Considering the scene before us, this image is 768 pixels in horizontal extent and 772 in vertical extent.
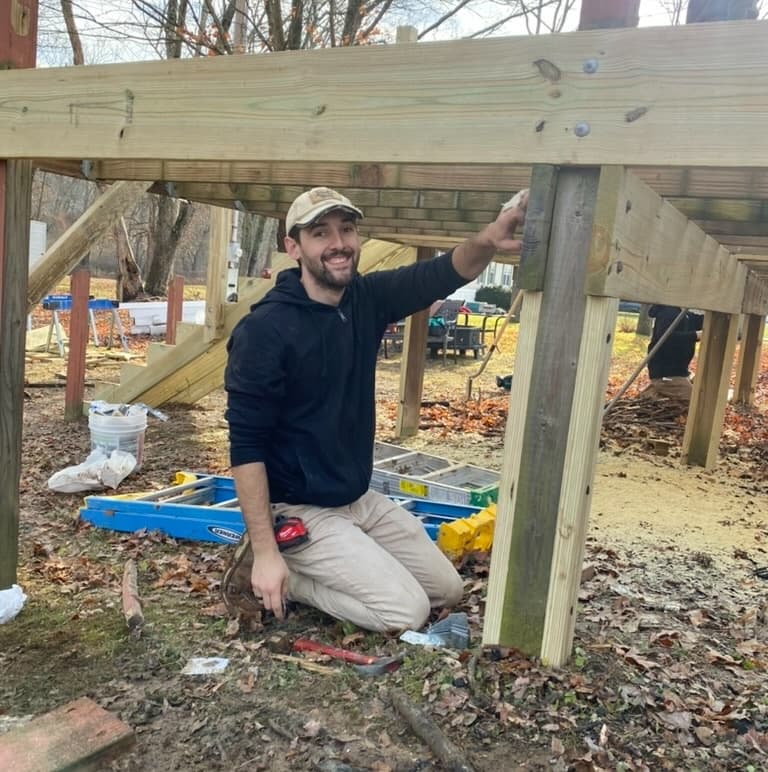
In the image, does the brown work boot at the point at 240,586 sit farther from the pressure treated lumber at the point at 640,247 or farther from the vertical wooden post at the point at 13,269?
the pressure treated lumber at the point at 640,247

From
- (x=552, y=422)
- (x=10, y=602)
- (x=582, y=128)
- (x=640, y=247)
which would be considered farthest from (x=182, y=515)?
(x=582, y=128)

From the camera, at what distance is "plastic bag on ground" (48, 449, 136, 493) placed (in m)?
5.47

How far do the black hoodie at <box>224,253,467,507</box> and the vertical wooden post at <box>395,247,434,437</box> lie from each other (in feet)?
14.8

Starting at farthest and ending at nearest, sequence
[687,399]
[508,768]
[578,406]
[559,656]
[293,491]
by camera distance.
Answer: [687,399]
[293,491]
[559,656]
[578,406]
[508,768]

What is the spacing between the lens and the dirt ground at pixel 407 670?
2.46 m

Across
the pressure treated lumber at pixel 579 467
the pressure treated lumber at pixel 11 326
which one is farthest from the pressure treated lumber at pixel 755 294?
the pressure treated lumber at pixel 11 326

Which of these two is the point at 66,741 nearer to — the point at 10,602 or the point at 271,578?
the point at 271,578

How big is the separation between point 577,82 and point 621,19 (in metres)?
0.43

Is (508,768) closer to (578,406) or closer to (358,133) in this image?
(578,406)

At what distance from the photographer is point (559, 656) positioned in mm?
2699

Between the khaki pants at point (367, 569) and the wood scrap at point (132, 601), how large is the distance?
2.27 feet

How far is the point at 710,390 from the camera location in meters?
7.30

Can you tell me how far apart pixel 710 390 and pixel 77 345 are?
652 centimetres

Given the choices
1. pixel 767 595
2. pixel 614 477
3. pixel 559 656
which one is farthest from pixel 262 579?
pixel 614 477
